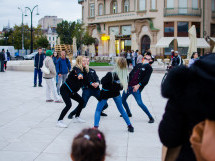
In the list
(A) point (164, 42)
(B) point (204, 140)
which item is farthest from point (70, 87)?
(A) point (164, 42)

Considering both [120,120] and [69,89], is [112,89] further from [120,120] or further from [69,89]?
[120,120]

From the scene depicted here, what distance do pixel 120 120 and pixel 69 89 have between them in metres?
1.68

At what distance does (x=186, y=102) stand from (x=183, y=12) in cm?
4237

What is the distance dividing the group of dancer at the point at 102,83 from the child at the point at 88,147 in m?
4.31

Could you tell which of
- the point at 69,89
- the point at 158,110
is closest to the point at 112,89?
the point at 69,89

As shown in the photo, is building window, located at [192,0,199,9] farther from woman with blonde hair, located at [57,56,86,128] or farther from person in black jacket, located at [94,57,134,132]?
person in black jacket, located at [94,57,134,132]

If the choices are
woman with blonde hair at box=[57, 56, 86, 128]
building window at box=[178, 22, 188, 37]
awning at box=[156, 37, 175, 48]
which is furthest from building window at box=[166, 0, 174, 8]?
woman with blonde hair at box=[57, 56, 86, 128]

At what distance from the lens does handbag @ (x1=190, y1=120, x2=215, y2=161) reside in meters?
1.69

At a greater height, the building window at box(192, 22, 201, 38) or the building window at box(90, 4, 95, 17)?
the building window at box(90, 4, 95, 17)

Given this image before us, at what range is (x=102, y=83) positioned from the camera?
21.0 feet

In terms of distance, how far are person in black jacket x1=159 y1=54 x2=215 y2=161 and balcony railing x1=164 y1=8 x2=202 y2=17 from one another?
41.8 meters

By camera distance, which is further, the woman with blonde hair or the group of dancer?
the woman with blonde hair

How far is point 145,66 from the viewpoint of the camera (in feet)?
24.4

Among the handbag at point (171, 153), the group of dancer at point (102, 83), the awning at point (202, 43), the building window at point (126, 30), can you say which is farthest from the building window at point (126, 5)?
the handbag at point (171, 153)
